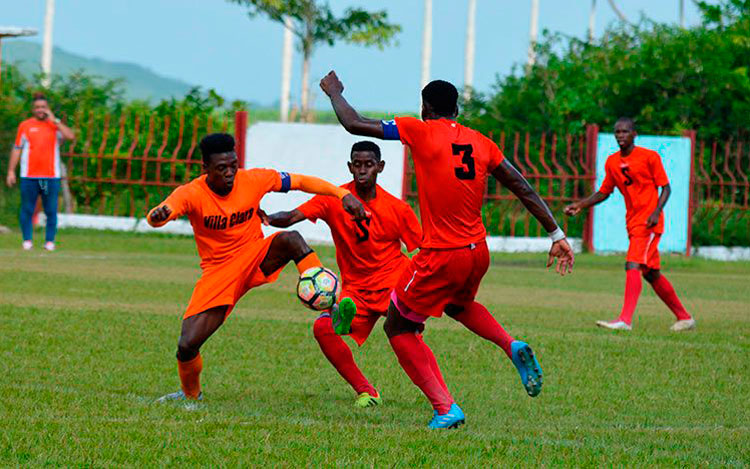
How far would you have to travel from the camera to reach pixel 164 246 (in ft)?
76.3

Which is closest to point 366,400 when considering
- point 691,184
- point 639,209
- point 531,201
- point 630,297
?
point 531,201

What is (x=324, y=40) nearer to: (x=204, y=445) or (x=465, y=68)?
(x=465, y=68)

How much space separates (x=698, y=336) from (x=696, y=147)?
1661 cm

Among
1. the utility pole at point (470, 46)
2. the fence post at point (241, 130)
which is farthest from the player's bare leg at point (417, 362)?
the utility pole at point (470, 46)

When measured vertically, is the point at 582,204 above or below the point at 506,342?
above

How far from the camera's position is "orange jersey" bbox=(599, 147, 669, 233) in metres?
13.2

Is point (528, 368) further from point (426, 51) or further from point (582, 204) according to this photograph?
point (426, 51)

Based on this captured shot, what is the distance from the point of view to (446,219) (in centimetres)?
721

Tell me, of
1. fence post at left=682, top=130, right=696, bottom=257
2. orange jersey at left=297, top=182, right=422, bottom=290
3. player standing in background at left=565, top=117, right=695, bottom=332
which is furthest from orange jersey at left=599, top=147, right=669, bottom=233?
fence post at left=682, top=130, right=696, bottom=257

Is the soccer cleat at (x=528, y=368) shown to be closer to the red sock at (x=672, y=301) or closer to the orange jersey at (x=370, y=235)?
the orange jersey at (x=370, y=235)

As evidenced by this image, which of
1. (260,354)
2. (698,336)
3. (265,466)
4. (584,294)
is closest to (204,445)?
(265,466)

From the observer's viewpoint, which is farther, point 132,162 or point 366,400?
point 132,162

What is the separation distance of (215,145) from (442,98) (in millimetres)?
1608

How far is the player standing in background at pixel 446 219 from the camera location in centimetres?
712
